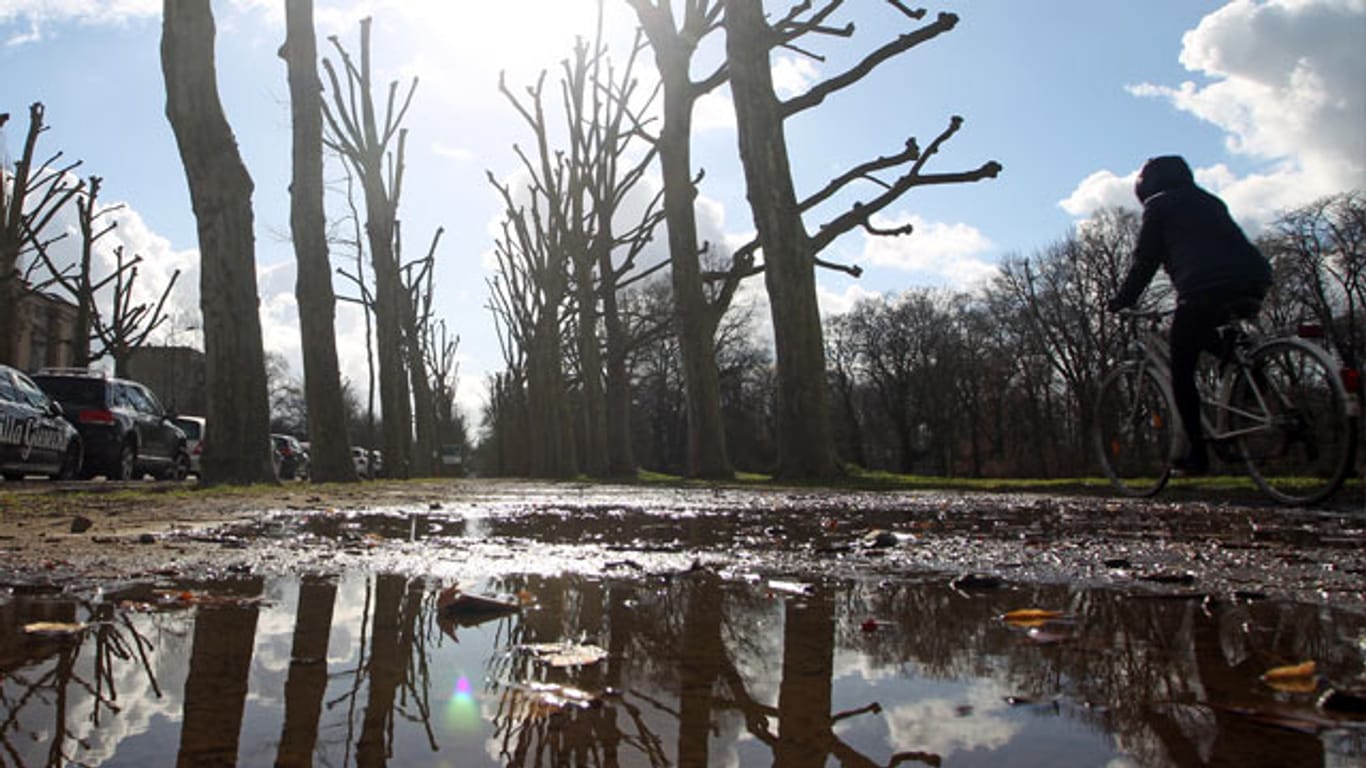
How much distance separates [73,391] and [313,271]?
5.05m

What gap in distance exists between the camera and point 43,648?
161 centimetres

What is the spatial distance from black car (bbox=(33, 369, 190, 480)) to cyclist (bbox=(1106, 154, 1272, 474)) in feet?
46.4

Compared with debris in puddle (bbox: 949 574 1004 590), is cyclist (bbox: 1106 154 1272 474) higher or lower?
higher

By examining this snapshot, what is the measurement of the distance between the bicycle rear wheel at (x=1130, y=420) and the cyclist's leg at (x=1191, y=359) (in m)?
0.38

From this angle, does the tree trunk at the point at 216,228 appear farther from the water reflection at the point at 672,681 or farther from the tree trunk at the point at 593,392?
the tree trunk at the point at 593,392

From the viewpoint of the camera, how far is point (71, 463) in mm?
13250

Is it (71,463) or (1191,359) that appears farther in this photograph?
(71,463)

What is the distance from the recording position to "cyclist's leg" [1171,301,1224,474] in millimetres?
5824

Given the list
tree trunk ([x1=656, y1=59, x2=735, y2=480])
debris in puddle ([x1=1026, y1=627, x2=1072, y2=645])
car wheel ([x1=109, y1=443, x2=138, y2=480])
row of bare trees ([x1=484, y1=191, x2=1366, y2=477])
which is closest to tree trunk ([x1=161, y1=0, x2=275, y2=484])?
car wheel ([x1=109, y1=443, x2=138, y2=480])

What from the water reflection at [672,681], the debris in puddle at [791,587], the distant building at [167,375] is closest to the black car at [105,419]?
the water reflection at [672,681]

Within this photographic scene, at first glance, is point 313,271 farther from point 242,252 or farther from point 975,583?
point 975,583

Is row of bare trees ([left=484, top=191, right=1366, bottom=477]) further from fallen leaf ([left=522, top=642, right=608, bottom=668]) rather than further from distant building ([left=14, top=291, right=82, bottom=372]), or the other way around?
fallen leaf ([left=522, top=642, right=608, bottom=668])

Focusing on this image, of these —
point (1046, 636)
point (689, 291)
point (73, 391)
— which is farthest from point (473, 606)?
point (73, 391)

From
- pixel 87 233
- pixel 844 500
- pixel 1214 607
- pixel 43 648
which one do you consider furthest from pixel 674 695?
pixel 87 233
